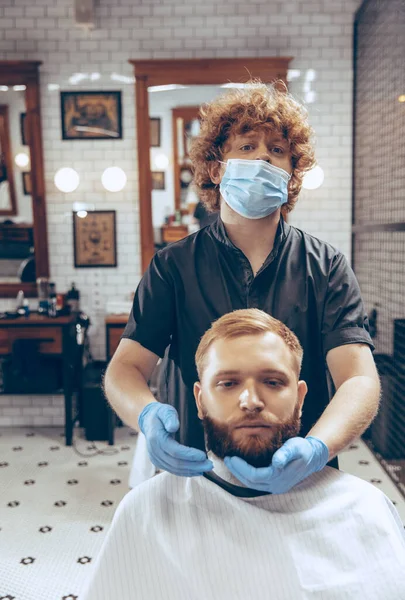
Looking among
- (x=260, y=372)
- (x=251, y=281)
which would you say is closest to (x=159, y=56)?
(x=251, y=281)

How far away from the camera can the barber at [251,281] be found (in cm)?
140

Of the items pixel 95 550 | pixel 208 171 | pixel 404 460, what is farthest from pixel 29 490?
pixel 208 171

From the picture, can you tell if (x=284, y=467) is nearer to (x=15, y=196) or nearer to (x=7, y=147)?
(x=15, y=196)

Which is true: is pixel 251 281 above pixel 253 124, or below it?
below

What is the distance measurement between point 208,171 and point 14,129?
10.5ft

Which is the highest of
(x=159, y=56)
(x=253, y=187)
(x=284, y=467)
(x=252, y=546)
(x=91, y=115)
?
(x=159, y=56)

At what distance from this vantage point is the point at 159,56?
416 centimetres

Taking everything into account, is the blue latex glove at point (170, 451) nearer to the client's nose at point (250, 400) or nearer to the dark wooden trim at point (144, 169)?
the client's nose at point (250, 400)

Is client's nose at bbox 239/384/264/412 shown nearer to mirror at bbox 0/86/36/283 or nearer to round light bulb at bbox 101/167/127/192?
round light bulb at bbox 101/167/127/192

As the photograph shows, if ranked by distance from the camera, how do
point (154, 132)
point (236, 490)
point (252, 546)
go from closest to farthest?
1. point (252, 546)
2. point (236, 490)
3. point (154, 132)

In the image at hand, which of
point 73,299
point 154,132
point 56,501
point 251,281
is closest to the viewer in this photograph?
point 251,281

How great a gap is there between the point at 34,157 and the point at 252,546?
3.70 meters

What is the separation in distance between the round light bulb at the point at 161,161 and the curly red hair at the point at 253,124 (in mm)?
2700

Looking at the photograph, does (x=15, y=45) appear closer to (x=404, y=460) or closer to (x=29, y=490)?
(x=29, y=490)
